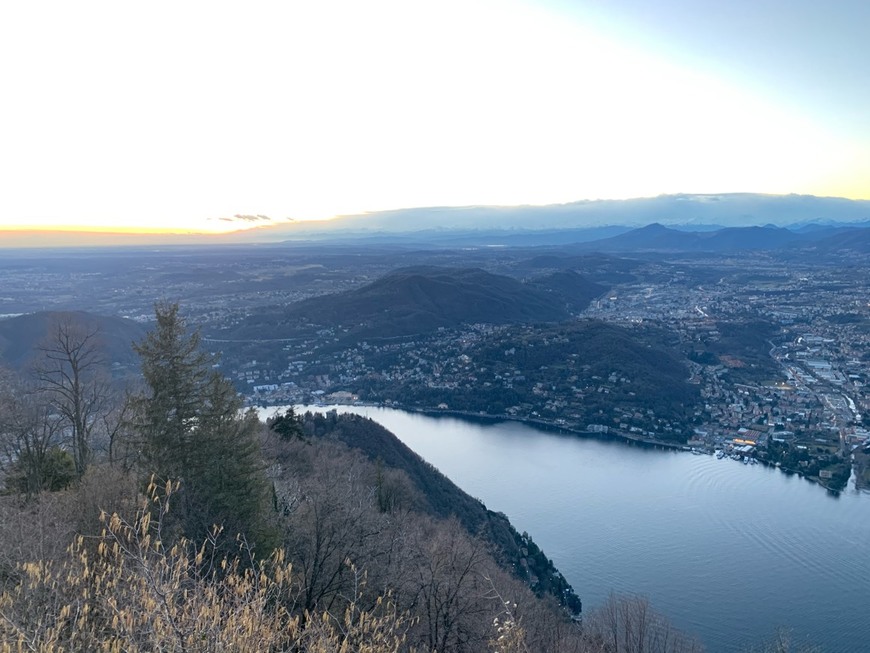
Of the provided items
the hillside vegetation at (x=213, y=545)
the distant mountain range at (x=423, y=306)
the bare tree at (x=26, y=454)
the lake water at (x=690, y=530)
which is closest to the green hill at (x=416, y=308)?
the distant mountain range at (x=423, y=306)

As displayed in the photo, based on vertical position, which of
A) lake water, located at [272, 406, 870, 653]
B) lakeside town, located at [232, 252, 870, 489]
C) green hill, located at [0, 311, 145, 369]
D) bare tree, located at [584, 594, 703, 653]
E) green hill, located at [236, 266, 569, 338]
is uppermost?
green hill, located at [0, 311, 145, 369]

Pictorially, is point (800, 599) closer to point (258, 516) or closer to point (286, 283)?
point (258, 516)

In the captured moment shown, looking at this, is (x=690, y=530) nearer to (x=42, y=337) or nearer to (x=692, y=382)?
(x=692, y=382)

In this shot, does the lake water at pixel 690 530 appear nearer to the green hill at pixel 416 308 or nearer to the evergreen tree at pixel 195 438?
the evergreen tree at pixel 195 438

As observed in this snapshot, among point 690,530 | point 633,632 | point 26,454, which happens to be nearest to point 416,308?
point 690,530

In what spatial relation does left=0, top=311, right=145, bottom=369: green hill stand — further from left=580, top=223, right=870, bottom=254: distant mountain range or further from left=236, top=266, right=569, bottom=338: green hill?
left=580, top=223, right=870, bottom=254: distant mountain range

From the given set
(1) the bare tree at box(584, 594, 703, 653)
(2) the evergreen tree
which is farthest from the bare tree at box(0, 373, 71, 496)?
(1) the bare tree at box(584, 594, 703, 653)
